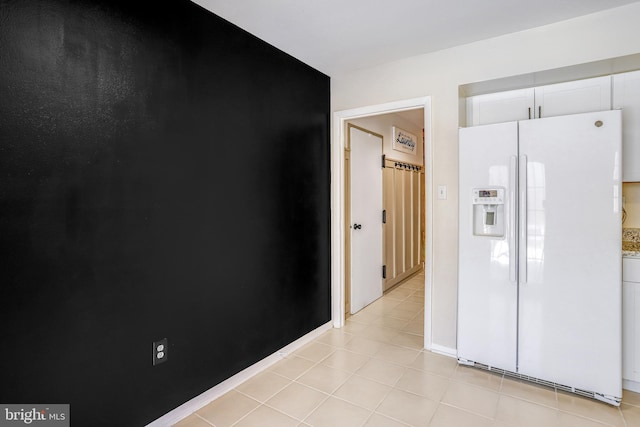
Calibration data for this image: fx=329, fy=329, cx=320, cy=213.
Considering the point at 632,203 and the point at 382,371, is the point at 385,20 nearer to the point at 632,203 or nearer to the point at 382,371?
the point at 632,203

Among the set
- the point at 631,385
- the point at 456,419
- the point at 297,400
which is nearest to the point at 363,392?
the point at 297,400

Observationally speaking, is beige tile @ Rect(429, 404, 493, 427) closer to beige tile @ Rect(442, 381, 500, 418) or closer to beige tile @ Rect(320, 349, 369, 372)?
beige tile @ Rect(442, 381, 500, 418)

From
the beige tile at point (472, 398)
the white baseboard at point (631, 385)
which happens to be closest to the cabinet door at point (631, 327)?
the white baseboard at point (631, 385)

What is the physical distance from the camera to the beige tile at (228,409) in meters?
2.00

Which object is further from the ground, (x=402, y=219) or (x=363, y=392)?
(x=402, y=219)

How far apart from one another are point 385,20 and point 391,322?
9.41 ft

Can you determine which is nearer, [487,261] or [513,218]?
[513,218]

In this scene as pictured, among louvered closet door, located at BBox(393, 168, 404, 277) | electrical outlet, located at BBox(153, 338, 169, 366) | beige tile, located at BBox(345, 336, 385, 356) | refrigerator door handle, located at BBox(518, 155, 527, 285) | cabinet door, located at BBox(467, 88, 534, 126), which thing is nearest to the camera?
electrical outlet, located at BBox(153, 338, 169, 366)

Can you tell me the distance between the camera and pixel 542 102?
2625 millimetres

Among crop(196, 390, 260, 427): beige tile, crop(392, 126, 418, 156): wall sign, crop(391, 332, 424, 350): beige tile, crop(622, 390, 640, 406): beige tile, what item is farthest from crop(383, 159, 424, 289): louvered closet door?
crop(196, 390, 260, 427): beige tile

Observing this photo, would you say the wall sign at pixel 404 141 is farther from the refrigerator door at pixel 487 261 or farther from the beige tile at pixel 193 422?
the beige tile at pixel 193 422

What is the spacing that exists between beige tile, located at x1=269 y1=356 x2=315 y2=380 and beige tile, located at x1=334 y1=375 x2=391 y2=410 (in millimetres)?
376

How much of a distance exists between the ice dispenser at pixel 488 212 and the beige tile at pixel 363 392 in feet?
4.44

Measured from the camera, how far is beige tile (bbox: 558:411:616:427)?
1914 millimetres
